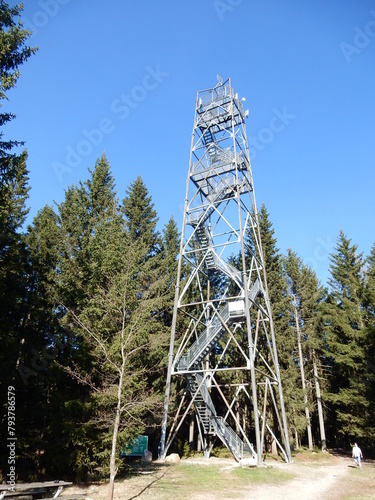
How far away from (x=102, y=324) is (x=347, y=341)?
2098 cm

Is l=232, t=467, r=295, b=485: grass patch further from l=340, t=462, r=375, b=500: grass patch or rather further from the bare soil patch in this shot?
l=340, t=462, r=375, b=500: grass patch

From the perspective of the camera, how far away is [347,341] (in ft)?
85.8

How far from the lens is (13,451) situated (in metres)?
11.5

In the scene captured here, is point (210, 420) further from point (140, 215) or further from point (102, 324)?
point (140, 215)

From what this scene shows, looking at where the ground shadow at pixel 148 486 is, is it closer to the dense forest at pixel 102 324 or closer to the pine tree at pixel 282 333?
the dense forest at pixel 102 324

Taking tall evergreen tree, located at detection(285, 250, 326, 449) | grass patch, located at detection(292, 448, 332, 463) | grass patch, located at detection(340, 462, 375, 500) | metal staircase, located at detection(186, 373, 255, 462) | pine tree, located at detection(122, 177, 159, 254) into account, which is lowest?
grass patch, located at detection(292, 448, 332, 463)

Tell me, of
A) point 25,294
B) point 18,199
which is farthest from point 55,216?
point 25,294

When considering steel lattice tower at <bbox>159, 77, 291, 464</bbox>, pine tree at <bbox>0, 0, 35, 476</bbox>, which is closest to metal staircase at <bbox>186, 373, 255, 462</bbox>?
steel lattice tower at <bbox>159, 77, 291, 464</bbox>

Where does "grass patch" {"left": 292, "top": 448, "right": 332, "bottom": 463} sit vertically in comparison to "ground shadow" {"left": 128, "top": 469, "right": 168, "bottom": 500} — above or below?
below

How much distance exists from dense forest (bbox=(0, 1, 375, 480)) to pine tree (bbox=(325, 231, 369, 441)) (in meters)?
0.10

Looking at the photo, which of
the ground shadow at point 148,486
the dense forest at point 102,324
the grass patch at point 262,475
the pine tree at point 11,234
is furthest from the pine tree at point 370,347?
the pine tree at point 11,234

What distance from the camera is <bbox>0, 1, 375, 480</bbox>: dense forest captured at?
1154 cm

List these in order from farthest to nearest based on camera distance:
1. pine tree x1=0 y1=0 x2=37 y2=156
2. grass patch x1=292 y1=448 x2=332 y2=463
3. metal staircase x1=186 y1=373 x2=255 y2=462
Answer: grass patch x1=292 y1=448 x2=332 y2=463 → metal staircase x1=186 y1=373 x2=255 y2=462 → pine tree x1=0 y1=0 x2=37 y2=156

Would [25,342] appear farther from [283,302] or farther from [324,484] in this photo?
[283,302]
